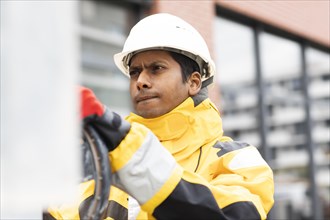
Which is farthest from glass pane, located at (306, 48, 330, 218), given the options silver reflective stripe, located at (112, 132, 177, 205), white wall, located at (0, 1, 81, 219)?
white wall, located at (0, 1, 81, 219)

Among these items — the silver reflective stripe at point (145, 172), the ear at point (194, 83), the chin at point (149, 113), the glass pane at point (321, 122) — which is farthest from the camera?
the glass pane at point (321, 122)

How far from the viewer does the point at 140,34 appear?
1.91 m

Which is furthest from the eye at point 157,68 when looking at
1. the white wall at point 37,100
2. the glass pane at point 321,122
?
the glass pane at point 321,122

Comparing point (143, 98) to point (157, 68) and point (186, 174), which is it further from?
point (186, 174)

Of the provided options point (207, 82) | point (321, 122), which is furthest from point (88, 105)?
point (321, 122)

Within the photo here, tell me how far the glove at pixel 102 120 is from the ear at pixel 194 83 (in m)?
0.63

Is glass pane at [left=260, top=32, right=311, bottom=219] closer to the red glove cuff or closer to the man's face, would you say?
the man's face

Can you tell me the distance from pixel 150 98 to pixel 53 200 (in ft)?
3.14

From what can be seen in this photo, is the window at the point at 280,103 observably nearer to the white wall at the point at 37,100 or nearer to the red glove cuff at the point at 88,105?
the red glove cuff at the point at 88,105

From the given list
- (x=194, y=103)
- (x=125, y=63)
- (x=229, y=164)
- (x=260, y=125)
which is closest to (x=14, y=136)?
(x=229, y=164)

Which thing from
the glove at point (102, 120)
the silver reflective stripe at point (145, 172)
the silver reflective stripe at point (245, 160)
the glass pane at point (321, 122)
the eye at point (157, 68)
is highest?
the eye at point (157, 68)

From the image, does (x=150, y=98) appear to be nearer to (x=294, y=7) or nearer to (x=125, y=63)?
(x=125, y=63)

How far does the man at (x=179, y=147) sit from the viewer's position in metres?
1.40

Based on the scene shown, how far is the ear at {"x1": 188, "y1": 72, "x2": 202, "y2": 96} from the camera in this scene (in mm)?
1973
